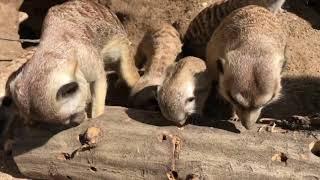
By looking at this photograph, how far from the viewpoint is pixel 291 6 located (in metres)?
5.59

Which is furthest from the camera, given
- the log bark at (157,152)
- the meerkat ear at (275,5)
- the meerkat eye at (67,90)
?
the meerkat ear at (275,5)

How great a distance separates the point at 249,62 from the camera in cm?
348

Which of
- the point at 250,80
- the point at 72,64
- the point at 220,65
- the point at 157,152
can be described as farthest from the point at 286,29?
the point at 72,64

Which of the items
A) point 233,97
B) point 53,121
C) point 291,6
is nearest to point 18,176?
point 53,121

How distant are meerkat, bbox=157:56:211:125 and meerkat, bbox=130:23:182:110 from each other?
0.38 m

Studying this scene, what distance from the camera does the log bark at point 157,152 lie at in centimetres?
327

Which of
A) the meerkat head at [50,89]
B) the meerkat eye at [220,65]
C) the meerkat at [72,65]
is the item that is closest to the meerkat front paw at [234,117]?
the meerkat eye at [220,65]

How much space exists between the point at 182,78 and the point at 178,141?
50 cm

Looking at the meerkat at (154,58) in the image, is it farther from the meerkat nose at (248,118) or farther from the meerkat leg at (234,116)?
the meerkat nose at (248,118)

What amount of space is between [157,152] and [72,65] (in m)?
0.74

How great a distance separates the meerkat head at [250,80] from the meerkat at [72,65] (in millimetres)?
876

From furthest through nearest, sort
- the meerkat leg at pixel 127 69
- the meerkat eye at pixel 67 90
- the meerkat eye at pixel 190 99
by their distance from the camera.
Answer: the meerkat leg at pixel 127 69 < the meerkat eye at pixel 190 99 < the meerkat eye at pixel 67 90

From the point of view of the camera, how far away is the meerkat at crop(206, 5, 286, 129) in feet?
11.2

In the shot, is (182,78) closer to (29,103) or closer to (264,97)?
(264,97)
